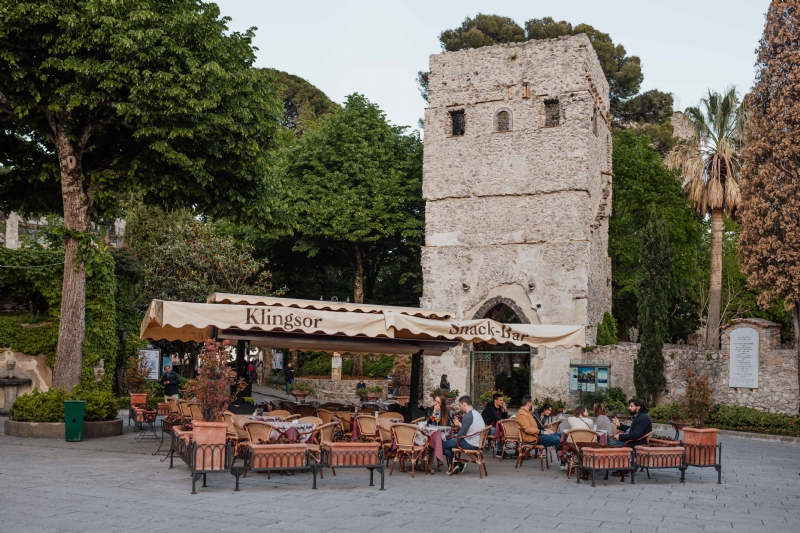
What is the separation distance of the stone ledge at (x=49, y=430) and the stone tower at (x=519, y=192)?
51.1 feet

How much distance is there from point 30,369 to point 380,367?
14.7 m

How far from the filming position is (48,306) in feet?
82.5

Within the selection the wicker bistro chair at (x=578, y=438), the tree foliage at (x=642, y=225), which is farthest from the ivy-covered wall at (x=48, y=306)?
the tree foliage at (x=642, y=225)

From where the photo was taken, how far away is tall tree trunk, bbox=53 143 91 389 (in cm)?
1667

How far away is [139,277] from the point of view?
29.0 m

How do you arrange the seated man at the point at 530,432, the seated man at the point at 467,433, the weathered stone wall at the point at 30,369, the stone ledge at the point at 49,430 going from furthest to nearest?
the weathered stone wall at the point at 30,369, the stone ledge at the point at 49,430, the seated man at the point at 530,432, the seated man at the point at 467,433

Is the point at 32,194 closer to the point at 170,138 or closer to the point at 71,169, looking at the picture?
the point at 71,169

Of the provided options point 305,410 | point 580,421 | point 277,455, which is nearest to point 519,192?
point 305,410

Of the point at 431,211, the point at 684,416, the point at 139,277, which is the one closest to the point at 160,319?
the point at 684,416

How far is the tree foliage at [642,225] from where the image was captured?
35531 millimetres

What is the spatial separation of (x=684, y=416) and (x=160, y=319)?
1197 centimetres

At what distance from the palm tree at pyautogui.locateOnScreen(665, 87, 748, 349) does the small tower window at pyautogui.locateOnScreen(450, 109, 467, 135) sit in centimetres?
823

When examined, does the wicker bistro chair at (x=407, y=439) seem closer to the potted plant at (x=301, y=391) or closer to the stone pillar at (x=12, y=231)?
the potted plant at (x=301, y=391)

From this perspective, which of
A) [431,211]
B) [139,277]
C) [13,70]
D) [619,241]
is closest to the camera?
[13,70]
